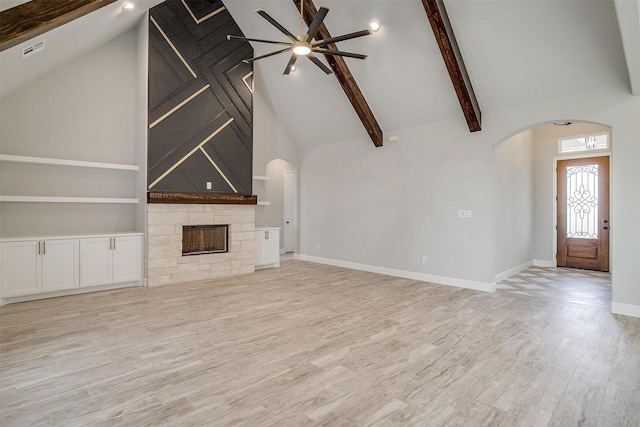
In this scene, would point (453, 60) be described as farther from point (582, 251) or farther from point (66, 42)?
point (582, 251)

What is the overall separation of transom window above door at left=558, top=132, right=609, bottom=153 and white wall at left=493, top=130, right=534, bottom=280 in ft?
1.99

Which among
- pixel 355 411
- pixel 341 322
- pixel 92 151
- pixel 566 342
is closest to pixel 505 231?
pixel 566 342

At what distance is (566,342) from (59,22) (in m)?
5.61

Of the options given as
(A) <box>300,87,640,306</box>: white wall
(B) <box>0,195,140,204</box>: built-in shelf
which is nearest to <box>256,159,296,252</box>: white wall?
(A) <box>300,87,640,306</box>: white wall

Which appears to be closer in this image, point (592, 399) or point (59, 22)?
point (592, 399)

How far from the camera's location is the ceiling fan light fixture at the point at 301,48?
4125mm

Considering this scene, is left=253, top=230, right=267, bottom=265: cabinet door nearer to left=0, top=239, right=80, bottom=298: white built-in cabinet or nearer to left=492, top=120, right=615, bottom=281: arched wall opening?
left=0, top=239, right=80, bottom=298: white built-in cabinet

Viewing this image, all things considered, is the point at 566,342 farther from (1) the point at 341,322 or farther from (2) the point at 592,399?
(1) the point at 341,322

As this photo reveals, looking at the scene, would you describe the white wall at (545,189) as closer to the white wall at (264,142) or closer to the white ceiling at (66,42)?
the white wall at (264,142)

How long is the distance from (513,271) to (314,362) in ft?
18.2

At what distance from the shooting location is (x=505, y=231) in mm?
6320

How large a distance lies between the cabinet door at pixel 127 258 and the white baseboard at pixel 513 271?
20.6 feet

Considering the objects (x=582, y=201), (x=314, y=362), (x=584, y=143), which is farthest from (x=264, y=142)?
(x=582, y=201)

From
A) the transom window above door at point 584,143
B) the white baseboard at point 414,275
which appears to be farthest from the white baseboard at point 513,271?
the transom window above door at point 584,143
